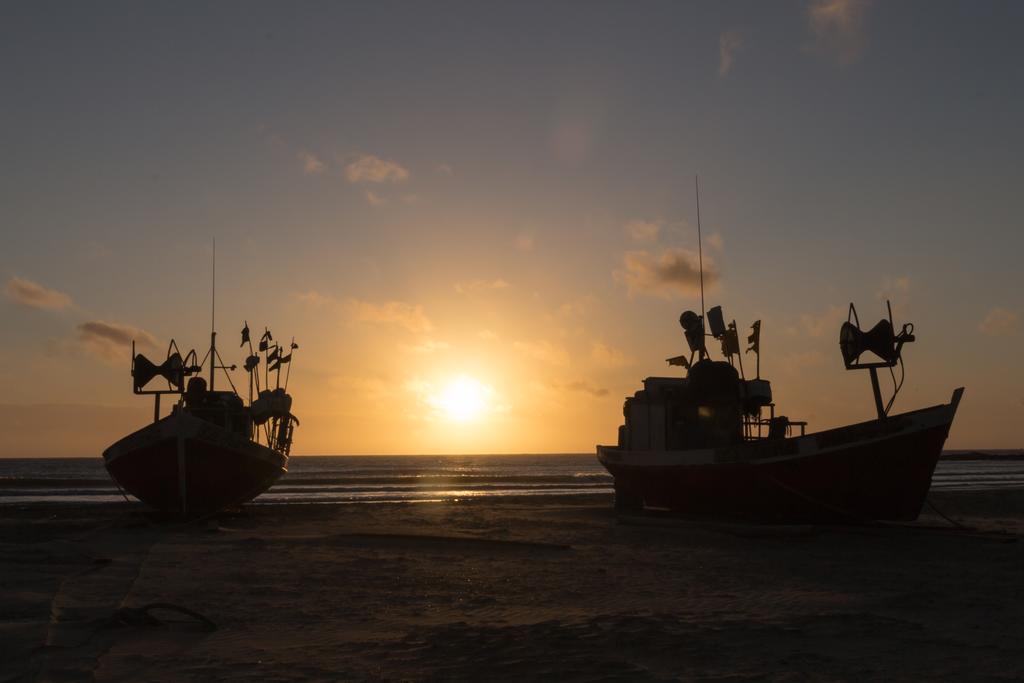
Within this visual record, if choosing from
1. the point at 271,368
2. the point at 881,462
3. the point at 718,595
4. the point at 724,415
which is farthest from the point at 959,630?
the point at 271,368

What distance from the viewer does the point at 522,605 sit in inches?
447

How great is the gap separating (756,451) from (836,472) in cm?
213

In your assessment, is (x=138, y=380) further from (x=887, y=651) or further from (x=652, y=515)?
(x=887, y=651)

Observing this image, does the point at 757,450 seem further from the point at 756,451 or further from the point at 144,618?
the point at 144,618

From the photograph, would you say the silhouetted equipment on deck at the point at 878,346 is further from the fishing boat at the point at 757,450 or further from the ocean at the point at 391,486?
the ocean at the point at 391,486

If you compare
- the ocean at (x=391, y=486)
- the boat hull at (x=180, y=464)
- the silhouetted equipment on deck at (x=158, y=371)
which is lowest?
the ocean at (x=391, y=486)

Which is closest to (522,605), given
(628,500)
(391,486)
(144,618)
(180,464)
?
(144,618)

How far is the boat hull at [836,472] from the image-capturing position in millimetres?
20203

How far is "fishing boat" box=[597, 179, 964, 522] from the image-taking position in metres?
20.4

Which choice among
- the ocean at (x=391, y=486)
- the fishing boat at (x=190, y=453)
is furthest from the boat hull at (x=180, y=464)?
the ocean at (x=391, y=486)

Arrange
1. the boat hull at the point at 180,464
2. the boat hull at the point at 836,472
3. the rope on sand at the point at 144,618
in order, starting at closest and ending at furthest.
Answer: the rope on sand at the point at 144,618 < the boat hull at the point at 836,472 < the boat hull at the point at 180,464

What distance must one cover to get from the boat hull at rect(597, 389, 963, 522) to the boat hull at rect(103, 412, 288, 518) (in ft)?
48.9

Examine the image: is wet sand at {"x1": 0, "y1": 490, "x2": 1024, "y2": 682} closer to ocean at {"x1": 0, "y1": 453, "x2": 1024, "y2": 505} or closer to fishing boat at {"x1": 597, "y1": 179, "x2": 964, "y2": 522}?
fishing boat at {"x1": 597, "y1": 179, "x2": 964, "y2": 522}

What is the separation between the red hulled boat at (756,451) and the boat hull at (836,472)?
0.02m
